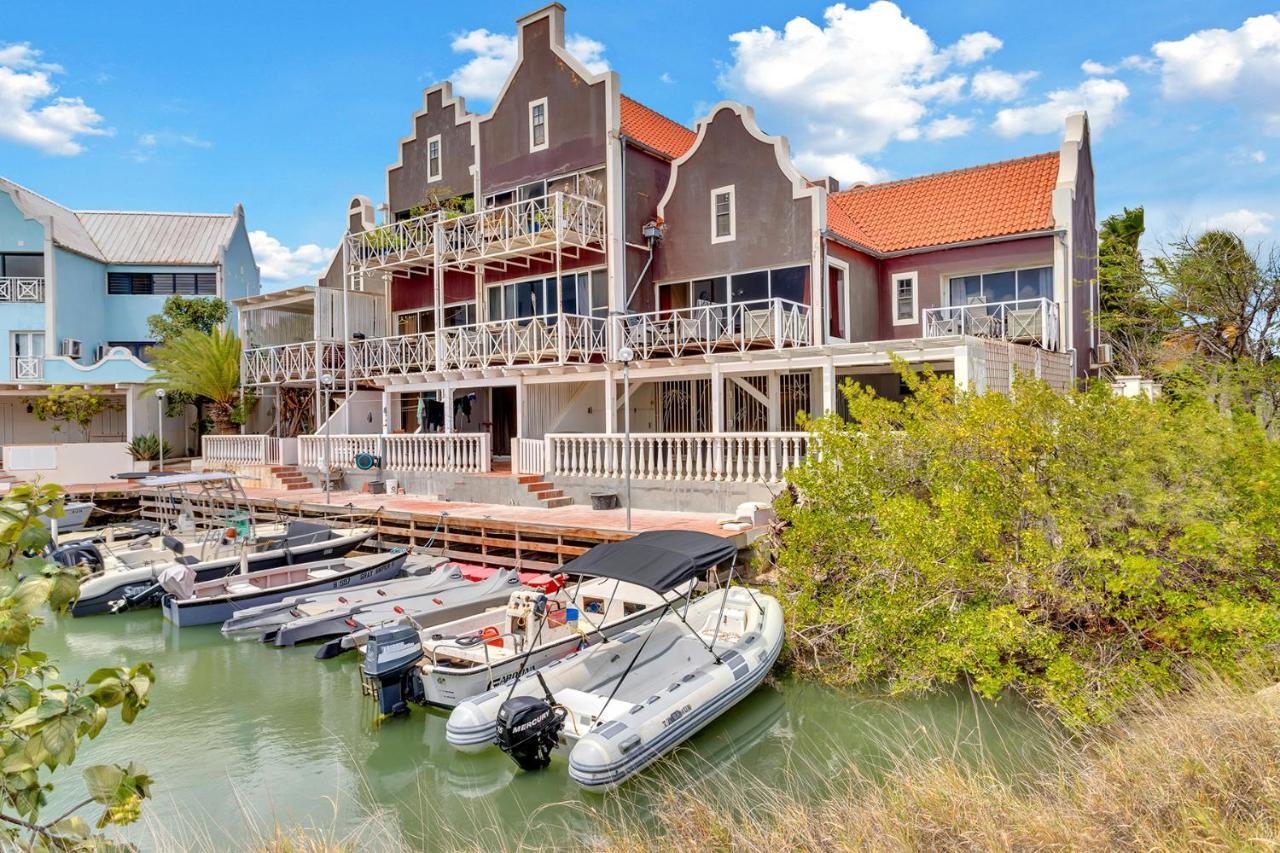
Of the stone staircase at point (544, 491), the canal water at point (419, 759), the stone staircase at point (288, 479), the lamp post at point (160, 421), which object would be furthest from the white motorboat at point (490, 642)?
the lamp post at point (160, 421)

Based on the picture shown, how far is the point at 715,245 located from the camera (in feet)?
66.4

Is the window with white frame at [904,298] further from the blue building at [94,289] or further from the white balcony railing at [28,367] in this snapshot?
the white balcony railing at [28,367]

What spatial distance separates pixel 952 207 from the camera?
2066 cm

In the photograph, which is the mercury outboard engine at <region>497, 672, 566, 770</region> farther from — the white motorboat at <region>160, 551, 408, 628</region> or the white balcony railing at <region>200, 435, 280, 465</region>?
the white balcony railing at <region>200, 435, 280, 465</region>

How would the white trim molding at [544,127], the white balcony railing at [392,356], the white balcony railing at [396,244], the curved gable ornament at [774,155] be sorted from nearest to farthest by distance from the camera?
the curved gable ornament at [774,155] < the white trim molding at [544,127] < the white balcony railing at [392,356] < the white balcony railing at [396,244]

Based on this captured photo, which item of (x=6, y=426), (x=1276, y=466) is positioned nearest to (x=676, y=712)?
(x=1276, y=466)

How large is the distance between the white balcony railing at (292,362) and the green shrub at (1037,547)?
60.9 ft

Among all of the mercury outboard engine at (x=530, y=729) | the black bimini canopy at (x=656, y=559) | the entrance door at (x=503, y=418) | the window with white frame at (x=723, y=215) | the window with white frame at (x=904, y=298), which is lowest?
the mercury outboard engine at (x=530, y=729)

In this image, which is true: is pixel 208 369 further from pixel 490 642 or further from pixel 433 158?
pixel 490 642

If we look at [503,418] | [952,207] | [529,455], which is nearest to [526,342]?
[529,455]

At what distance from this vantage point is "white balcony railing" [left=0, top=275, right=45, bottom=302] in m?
31.4

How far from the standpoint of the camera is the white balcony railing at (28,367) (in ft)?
100

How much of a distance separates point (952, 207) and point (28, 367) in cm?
3330

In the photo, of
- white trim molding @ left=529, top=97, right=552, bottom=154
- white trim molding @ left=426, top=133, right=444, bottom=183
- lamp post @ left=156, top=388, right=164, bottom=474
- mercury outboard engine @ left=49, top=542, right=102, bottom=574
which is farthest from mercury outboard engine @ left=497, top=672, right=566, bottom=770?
lamp post @ left=156, top=388, right=164, bottom=474
